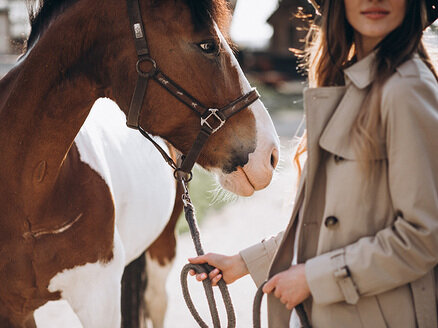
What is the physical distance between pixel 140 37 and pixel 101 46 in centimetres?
16

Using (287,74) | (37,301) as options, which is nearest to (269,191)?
(37,301)

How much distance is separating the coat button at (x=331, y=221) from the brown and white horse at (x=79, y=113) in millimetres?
561

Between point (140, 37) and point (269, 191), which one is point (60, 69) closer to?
point (140, 37)

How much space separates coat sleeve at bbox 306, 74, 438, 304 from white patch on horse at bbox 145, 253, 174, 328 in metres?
2.48

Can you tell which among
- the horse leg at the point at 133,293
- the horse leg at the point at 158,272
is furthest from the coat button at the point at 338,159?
the horse leg at the point at 133,293

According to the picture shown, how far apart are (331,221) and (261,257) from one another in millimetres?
426

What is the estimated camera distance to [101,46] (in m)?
1.82

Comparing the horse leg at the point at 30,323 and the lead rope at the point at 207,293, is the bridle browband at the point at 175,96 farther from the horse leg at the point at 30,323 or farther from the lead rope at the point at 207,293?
the horse leg at the point at 30,323

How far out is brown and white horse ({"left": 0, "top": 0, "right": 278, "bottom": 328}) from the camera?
181 centimetres

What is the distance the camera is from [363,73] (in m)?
1.31

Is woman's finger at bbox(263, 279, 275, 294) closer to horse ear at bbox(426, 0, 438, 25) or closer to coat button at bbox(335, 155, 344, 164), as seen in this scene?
coat button at bbox(335, 155, 344, 164)

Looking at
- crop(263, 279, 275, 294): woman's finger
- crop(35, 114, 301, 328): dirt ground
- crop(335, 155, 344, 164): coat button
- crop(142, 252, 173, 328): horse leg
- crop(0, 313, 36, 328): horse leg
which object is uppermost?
crop(335, 155, 344, 164): coat button

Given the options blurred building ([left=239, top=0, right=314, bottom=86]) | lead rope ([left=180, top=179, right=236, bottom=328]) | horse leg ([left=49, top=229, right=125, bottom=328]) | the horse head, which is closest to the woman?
lead rope ([left=180, top=179, right=236, bottom=328])

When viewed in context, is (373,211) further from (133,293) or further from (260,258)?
(133,293)
